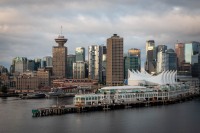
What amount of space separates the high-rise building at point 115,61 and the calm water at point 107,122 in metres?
69.3

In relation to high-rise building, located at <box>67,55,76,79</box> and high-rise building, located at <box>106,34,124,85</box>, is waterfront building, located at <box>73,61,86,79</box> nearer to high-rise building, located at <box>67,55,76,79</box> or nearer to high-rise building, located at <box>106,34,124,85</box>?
high-rise building, located at <box>67,55,76,79</box>

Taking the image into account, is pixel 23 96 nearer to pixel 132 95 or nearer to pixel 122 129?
pixel 132 95

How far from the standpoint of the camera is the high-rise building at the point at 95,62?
161m

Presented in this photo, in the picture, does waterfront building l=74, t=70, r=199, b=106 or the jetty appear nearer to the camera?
the jetty

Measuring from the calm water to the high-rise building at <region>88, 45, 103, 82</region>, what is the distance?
323 ft

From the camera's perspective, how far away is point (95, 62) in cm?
16138

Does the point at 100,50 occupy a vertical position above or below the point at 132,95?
above

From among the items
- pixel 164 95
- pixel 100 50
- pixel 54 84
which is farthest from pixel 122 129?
pixel 100 50

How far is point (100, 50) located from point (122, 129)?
11650 cm

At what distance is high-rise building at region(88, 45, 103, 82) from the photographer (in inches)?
6324

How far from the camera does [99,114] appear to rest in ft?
196

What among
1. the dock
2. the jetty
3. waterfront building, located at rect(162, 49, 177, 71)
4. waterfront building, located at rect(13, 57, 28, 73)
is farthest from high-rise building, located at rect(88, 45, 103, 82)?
the dock

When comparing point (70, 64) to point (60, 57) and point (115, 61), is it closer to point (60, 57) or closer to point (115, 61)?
point (60, 57)

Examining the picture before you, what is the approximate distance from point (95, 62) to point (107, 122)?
110917mm
